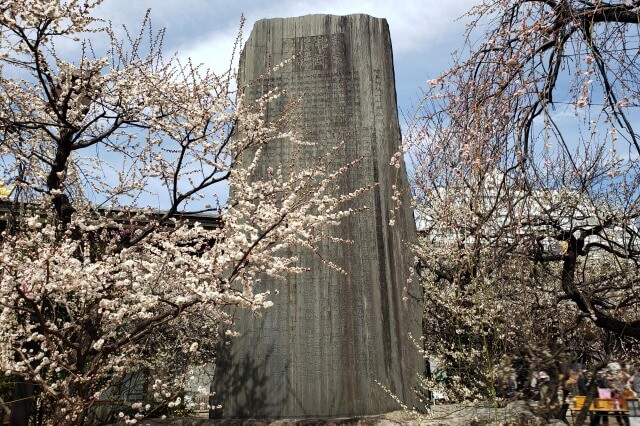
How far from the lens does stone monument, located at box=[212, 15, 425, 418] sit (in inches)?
171

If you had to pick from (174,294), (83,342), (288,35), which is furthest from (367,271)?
(288,35)

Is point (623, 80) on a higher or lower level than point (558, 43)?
lower

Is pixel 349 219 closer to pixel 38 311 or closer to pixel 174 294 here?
pixel 174 294

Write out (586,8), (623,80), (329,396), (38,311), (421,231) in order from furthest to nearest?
(421,231) < (329,396) < (38,311) < (586,8) < (623,80)

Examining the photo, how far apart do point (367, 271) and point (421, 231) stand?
400 cm

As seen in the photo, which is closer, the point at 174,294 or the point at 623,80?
the point at 623,80

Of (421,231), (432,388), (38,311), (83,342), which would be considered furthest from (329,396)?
(421,231)

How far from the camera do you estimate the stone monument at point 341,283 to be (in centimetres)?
434

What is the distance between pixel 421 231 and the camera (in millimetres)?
8430

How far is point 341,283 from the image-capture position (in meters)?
4.64

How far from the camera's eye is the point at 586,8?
2.92m

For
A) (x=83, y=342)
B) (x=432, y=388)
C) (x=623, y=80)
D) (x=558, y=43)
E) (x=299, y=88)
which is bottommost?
(x=432, y=388)

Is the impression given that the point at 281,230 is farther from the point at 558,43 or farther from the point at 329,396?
the point at 558,43

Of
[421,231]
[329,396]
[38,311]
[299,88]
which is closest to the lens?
[38,311]
